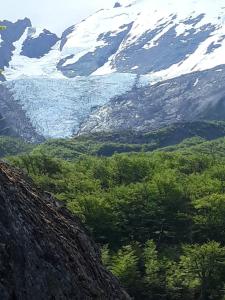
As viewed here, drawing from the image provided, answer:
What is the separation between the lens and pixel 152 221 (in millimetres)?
75312

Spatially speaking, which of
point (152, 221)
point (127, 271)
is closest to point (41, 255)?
point (127, 271)

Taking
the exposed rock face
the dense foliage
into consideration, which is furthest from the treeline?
the exposed rock face

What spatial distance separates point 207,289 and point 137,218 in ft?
59.7

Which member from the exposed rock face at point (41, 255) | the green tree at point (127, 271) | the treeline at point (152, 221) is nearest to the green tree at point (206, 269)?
the treeline at point (152, 221)

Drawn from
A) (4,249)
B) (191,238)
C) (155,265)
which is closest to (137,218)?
(191,238)

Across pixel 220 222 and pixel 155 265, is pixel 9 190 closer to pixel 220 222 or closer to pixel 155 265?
pixel 155 265

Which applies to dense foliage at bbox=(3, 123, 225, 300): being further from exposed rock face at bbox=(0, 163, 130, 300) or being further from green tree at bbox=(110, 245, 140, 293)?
exposed rock face at bbox=(0, 163, 130, 300)

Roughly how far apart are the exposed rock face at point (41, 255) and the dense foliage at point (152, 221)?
34078mm

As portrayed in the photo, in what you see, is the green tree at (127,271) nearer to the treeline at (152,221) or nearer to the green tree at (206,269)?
the treeline at (152,221)

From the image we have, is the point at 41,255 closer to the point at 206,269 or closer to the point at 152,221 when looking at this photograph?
the point at 206,269

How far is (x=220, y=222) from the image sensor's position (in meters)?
71.2

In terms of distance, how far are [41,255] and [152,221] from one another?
187 feet

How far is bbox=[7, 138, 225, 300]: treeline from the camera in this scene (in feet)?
189

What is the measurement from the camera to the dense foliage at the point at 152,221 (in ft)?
189
